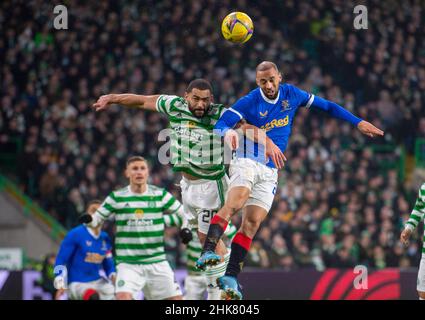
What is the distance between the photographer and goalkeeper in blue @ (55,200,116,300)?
1192 centimetres

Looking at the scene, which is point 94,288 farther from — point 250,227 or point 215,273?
point 250,227

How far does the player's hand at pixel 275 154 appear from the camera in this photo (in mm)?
8523

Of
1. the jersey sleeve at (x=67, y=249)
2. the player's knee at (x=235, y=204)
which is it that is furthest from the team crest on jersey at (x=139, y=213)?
the player's knee at (x=235, y=204)

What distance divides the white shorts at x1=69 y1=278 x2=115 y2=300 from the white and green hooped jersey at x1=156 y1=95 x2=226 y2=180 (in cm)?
327

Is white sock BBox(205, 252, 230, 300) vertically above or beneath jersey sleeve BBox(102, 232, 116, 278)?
above

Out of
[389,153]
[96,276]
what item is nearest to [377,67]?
[389,153]

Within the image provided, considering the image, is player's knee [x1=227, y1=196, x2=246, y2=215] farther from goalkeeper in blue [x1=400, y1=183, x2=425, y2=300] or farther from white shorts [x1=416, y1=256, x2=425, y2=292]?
white shorts [x1=416, y1=256, x2=425, y2=292]

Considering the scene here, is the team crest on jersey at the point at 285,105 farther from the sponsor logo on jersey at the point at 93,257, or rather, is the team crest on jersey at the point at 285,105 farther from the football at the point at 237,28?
the sponsor logo on jersey at the point at 93,257

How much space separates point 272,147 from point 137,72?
10.7m

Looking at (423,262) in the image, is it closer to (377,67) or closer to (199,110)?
(199,110)

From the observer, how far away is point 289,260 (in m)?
16.2
